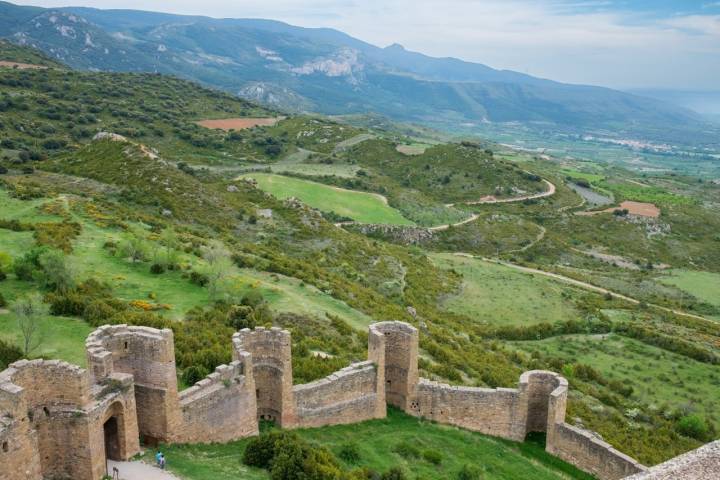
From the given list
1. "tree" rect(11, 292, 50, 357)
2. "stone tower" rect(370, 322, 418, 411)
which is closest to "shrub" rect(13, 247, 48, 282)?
"tree" rect(11, 292, 50, 357)

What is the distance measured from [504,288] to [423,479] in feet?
134

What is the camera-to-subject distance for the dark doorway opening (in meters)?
16.4

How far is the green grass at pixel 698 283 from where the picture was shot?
6888 centimetres

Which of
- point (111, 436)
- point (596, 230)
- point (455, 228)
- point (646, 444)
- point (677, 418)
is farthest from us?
point (596, 230)

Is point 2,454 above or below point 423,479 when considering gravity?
above

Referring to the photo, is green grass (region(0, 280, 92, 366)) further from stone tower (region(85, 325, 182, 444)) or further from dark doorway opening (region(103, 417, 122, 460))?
dark doorway opening (region(103, 417, 122, 460))

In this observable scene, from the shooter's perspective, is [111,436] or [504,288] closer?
[111,436]

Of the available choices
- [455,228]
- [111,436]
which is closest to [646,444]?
[111,436]

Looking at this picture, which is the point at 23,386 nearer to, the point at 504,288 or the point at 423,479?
the point at 423,479

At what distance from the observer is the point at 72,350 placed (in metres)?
22.1

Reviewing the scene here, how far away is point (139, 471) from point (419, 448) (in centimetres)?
940

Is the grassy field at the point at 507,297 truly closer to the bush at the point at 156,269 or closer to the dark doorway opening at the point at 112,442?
the bush at the point at 156,269

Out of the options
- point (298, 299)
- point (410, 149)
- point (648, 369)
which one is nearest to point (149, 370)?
point (298, 299)

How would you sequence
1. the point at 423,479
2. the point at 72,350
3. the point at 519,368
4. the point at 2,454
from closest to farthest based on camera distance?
the point at 2,454
the point at 423,479
the point at 72,350
the point at 519,368
